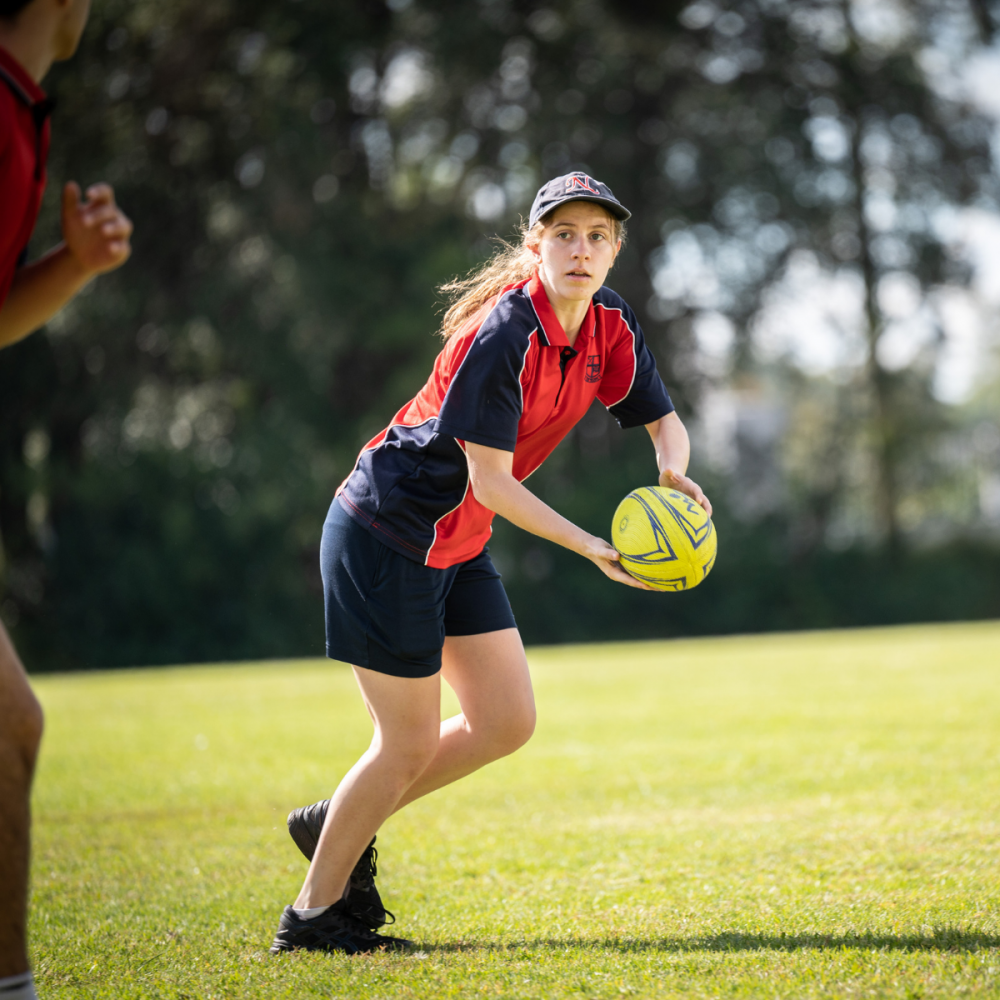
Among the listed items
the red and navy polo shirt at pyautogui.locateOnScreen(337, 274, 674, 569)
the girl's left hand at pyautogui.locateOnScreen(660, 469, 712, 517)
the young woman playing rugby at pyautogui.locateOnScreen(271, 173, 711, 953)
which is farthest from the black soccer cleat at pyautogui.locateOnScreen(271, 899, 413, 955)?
the girl's left hand at pyautogui.locateOnScreen(660, 469, 712, 517)

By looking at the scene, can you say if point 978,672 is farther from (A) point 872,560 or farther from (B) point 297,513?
(A) point 872,560

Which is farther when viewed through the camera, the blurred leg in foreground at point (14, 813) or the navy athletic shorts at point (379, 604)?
the navy athletic shorts at point (379, 604)

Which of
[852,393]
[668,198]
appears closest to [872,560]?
[852,393]

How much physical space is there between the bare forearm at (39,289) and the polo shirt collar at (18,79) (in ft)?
1.37

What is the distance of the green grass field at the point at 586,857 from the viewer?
3682 mm

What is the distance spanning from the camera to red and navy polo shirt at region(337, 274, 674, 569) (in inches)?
148

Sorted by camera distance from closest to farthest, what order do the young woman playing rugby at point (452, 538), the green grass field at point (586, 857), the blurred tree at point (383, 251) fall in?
the green grass field at point (586, 857) → the young woman playing rugby at point (452, 538) → the blurred tree at point (383, 251)

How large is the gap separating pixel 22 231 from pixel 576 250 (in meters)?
1.79

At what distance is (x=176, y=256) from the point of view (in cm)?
2542

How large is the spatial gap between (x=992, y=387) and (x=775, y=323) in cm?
5043

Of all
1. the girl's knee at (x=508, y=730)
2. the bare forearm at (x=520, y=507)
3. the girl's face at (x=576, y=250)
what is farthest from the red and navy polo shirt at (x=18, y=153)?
the girl's knee at (x=508, y=730)

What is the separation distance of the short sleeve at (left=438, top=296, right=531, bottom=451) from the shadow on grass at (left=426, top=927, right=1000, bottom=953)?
1661mm

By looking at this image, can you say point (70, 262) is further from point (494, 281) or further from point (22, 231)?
point (494, 281)

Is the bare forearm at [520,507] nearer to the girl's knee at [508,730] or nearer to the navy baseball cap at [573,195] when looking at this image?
the girl's knee at [508,730]
